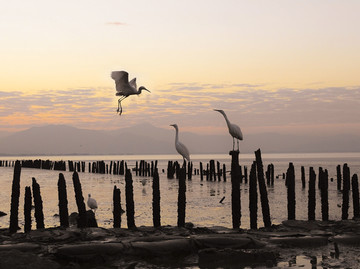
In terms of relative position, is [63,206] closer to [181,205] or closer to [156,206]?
[156,206]

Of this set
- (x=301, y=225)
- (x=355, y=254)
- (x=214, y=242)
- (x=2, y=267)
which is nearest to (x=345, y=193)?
(x=301, y=225)

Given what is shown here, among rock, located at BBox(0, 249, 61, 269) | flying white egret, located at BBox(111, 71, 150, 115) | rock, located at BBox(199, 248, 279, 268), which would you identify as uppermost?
flying white egret, located at BBox(111, 71, 150, 115)

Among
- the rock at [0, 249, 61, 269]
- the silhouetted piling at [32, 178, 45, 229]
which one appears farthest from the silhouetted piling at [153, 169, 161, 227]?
the rock at [0, 249, 61, 269]

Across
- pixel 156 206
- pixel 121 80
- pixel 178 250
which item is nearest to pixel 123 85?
pixel 121 80

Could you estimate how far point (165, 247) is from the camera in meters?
9.97

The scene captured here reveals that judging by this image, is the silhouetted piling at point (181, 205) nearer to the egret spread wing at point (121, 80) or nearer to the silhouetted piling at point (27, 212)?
the silhouetted piling at point (27, 212)

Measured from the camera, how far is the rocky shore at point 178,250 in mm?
9320

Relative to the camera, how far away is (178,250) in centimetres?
1001

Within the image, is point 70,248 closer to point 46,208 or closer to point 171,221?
point 171,221

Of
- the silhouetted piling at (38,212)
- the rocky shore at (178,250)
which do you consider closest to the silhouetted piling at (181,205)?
the rocky shore at (178,250)

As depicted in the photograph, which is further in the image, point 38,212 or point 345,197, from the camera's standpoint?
point 345,197

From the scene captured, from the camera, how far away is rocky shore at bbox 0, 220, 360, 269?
9320mm

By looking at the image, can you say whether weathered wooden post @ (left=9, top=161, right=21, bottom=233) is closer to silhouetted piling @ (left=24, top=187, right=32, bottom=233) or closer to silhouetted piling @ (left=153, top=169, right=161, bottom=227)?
silhouetted piling @ (left=24, top=187, right=32, bottom=233)

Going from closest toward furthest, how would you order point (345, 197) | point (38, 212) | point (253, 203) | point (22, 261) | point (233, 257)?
point (22, 261)
point (233, 257)
point (38, 212)
point (253, 203)
point (345, 197)
